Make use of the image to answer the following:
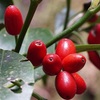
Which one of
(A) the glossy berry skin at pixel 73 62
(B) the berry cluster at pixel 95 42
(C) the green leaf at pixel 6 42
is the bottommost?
(B) the berry cluster at pixel 95 42

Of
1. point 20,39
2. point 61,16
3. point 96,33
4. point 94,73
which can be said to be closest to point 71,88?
point 20,39

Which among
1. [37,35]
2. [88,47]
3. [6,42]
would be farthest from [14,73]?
[37,35]

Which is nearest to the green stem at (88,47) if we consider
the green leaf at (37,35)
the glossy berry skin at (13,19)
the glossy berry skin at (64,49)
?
the glossy berry skin at (64,49)

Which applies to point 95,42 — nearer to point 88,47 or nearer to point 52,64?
point 88,47

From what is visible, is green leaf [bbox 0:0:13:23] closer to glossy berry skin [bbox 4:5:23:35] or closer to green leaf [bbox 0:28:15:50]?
green leaf [bbox 0:28:15:50]

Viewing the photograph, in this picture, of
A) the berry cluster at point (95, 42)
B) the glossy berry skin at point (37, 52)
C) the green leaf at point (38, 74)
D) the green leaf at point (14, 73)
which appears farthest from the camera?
the berry cluster at point (95, 42)

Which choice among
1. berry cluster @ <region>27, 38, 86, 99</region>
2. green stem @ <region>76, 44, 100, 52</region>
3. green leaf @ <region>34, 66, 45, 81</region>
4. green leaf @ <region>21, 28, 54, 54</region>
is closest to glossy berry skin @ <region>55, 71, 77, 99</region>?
berry cluster @ <region>27, 38, 86, 99</region>

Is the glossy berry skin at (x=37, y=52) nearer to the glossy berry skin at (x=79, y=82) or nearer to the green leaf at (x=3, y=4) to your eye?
the glossy berry skin at (x=79, y=82)
